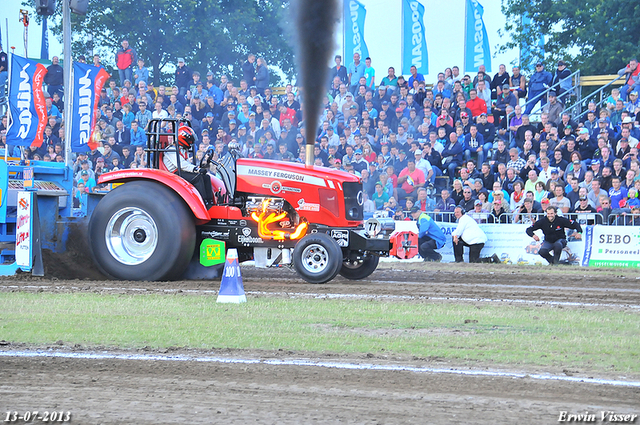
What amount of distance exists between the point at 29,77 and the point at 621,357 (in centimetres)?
1525

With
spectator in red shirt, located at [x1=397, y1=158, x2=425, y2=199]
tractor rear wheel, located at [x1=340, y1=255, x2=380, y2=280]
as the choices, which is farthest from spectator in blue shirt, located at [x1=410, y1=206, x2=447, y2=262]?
tractor rear wheel, located at [x1=340, y1=255, x2=380, y2=280]

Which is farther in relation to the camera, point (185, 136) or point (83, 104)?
point (83, 104)

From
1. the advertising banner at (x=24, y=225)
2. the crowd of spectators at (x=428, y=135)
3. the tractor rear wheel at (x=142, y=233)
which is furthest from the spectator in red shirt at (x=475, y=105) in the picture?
the advertising banner at (x=24, y=225)

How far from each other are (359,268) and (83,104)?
9040 mm

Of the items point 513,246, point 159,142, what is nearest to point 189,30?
point 513,246

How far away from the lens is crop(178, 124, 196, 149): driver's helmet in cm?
996

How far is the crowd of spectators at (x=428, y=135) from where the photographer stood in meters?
15.6

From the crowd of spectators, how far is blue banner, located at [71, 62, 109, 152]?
2284mm

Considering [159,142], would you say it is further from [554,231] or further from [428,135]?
[428,135]

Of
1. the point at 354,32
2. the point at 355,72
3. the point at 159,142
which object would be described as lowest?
the point at 159,142

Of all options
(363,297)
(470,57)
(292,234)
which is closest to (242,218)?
(292,234)

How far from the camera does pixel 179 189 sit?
9.69 metres

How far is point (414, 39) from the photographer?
75.9 ft

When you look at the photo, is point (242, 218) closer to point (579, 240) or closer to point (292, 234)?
point (292, 234)
